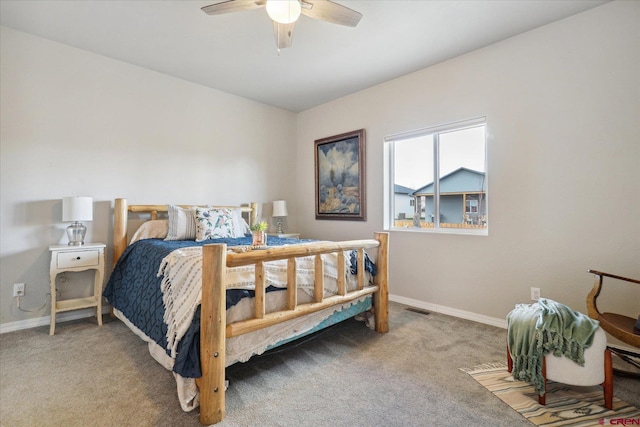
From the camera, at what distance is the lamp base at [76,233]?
274cm

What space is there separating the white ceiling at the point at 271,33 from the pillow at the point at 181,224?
162 cm

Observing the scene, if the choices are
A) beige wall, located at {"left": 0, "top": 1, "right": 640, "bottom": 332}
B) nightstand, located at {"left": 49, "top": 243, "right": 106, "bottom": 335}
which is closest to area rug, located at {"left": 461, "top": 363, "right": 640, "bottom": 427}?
beige wall, located at {"left": 0, "top": 1, "right": 640, "bottom": 332}

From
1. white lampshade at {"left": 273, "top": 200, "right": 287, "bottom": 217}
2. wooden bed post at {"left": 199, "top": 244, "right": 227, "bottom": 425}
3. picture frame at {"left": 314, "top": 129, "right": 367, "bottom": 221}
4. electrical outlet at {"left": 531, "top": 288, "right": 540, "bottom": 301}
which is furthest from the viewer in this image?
white lampshade at {"left": 273, "top": 200, "right": 287, "bottom": 217}

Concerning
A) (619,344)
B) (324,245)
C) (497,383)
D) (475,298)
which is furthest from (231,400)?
(619,344)

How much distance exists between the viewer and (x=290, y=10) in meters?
1.70

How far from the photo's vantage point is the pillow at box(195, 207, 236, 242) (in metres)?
3.04

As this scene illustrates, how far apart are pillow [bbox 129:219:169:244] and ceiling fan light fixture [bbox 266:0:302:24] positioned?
7.82ft

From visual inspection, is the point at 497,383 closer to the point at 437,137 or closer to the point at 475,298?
the point at 475,298

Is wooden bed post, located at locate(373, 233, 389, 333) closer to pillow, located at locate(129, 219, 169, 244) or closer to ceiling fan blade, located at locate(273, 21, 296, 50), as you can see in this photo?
ceiling fan blade, located at locate(273, 21, 296, 50)

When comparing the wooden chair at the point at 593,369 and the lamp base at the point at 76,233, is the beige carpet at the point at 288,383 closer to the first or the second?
the wooden chair at the point at 593,369

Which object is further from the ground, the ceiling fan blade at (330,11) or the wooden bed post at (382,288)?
the ceiling fan blade at (330,11)

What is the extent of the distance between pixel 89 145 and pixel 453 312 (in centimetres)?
410

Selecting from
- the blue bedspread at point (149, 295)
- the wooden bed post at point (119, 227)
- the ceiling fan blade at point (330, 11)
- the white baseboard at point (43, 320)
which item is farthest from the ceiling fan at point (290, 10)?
the white baseboard at point (43, 320)

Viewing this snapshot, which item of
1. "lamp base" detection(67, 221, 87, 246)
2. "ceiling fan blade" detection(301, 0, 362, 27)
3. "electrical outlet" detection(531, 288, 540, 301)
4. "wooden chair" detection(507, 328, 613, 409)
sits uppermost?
"ceiling fan blade" detection(301, 0, 362, 27)
